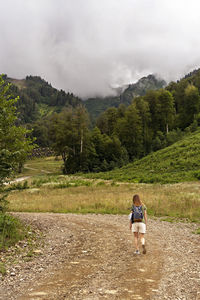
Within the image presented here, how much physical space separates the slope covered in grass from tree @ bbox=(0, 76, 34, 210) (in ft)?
76.5

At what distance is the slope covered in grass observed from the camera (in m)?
33.3

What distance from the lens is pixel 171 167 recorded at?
127 feet

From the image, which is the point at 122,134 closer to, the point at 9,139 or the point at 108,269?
the point at 9,139

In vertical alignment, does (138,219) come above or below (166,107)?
below

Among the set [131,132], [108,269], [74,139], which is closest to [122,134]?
[131,132]

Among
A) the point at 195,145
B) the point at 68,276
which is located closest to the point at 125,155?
the point at 195,145

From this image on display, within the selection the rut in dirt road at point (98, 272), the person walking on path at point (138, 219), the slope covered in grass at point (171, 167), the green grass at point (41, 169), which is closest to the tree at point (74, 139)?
the green grass at point (41, 169)

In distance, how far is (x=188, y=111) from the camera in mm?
74438

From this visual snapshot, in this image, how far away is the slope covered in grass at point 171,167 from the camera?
109ft

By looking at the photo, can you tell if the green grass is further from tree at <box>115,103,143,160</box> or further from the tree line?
tree at <box>115,103,143,160</box>

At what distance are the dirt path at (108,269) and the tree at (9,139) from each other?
402 centimetres

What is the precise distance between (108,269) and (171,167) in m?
33.2

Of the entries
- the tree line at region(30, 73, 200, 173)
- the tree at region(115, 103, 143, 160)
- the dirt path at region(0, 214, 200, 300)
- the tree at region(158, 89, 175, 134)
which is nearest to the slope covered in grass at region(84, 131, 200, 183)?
the tree line at region(30, 73, 200, 173)

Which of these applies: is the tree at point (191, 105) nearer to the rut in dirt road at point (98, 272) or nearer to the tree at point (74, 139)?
the tree at point (74, 139)
